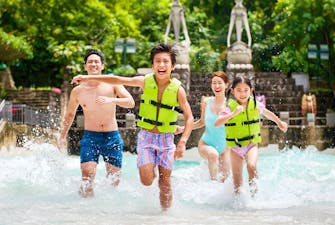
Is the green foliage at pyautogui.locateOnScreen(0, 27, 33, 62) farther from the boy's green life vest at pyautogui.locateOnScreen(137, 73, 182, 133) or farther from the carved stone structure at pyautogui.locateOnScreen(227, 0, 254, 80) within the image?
the boy's green life vest at pyautogui.locateOnScreen(137, 73, 182, 133)

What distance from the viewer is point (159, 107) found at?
615 centimetres

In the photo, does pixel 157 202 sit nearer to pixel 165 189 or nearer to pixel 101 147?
pixel 165 189

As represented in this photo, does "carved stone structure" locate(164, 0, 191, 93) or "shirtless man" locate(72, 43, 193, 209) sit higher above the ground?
"carved stone structure" locate(164, 0, 191, 93)

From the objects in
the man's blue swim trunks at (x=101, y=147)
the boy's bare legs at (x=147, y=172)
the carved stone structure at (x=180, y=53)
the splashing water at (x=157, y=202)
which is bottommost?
the splashing water at (x=157, y=202)

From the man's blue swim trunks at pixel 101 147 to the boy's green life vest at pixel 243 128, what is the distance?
130cm

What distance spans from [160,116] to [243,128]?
1.22 metres

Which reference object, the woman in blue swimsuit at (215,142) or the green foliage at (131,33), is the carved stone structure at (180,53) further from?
the woman in blue swimsuit at (215,142)

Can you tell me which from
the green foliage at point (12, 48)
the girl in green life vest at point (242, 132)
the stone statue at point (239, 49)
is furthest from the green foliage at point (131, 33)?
the girl in green life vest at point (242, 132)

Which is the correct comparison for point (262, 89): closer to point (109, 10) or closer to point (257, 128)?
point (109, 10)

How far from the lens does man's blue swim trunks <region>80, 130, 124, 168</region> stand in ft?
23.7

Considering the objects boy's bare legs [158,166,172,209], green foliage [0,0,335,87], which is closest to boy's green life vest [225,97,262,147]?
boy's bare legs [158,166,172,209]

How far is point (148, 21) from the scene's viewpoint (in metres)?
33.4

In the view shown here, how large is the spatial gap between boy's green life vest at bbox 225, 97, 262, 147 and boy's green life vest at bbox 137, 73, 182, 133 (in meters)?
1.01

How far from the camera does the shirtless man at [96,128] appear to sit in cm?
721
